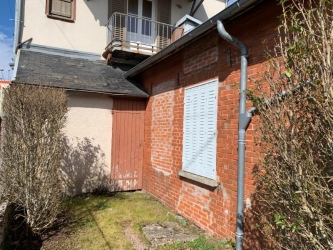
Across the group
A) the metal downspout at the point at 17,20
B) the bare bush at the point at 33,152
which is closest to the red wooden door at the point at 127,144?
the bare bush at the point at 33,152

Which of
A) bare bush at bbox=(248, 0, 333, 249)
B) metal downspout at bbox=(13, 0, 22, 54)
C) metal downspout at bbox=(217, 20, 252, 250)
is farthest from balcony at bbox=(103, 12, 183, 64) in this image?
bare bush at bbox=(248, 0, 333, 249)

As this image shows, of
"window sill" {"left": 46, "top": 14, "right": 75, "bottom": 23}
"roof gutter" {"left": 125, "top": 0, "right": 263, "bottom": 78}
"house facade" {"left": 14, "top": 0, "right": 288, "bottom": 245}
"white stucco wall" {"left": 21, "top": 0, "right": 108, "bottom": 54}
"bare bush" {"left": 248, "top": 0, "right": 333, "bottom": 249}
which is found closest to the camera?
"bare bush" {"left": 248, "top": 0, "right": 333, "bottom": 249}

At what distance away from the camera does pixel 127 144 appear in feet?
26.3

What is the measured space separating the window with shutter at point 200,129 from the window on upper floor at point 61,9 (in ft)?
19.1

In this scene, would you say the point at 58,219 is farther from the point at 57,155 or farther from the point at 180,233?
the point at 180,233

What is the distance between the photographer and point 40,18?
841 centimetres

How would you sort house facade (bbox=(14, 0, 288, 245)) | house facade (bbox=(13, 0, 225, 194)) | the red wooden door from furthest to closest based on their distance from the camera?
the red wooden door
house facade (bbox=(13, 0, 225, 194))
house facade (bbox=(14, 0, 288, 245))

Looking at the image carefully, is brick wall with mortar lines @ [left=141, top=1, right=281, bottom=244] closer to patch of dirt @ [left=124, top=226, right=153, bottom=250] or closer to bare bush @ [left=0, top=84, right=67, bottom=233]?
patch of dirt @ [left=124, top=226, right=153, bottom=250]

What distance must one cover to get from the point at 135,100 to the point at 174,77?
2.20m

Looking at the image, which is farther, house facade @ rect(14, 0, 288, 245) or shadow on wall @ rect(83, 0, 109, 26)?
shadow on wall @ rect(83, 0, 109, 26)

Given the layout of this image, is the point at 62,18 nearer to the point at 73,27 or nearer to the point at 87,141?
the point at 73,27

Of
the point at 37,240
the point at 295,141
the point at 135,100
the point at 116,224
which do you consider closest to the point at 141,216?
the point at 116,224

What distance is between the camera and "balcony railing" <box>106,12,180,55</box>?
859cm

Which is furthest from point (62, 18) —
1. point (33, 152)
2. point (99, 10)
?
point (33, 152)
